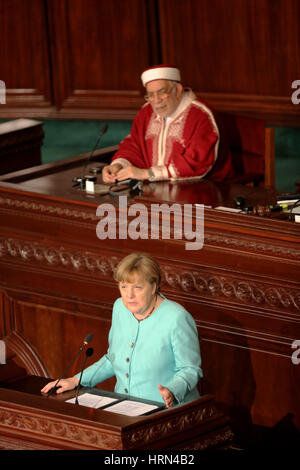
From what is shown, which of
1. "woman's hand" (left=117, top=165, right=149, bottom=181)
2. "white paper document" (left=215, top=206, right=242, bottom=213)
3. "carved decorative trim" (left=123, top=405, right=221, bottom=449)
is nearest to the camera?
"carved decorative trim" (left=123, top=405, right=221, bottom=449)

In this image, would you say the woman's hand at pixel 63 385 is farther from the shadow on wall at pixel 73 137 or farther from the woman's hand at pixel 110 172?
the shadow on wall at pixel 73 137

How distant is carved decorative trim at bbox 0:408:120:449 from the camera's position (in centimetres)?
314

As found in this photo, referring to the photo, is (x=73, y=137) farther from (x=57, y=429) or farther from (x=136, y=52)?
(x=57, y=429)

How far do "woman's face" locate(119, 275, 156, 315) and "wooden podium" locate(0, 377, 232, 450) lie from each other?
0.46 metres

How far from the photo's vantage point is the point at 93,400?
359 centimetres

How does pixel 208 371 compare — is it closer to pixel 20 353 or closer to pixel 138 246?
pixel 138 246

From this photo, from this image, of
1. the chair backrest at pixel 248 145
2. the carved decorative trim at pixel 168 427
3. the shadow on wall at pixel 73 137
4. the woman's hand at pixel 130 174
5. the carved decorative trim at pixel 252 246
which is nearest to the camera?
the carved decorative trim at pixel 168 427

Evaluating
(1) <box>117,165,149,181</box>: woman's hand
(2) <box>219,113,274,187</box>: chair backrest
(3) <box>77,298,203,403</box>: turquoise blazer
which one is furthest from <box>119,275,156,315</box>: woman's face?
(2) <box>219,113,274,187</box>: chair backrest

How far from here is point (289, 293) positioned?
172 inches

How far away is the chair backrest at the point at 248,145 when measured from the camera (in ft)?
19.5

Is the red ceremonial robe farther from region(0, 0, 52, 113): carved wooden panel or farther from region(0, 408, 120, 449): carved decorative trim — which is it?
region(0, 0, 52, 113): carved wooden panel

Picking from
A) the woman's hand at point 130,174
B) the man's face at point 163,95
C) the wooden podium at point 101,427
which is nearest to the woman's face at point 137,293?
the wooden podium at point 101,427

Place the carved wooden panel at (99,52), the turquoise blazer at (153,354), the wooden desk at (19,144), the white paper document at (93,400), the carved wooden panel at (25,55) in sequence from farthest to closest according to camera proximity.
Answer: the carved wooden panel at (25,55) < the carved wooden panel at (99,52) < the wooden desk at (19,144) < the turquoise blazer at (153,354) < the white paper document at (93,400)

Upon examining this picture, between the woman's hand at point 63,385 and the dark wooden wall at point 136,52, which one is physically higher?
the dark wooden wall at point 136,52
